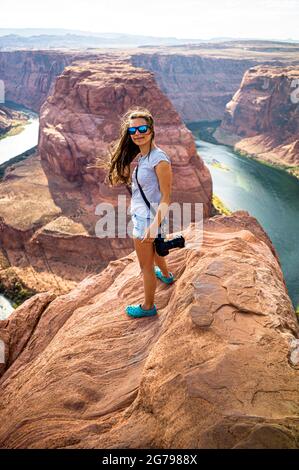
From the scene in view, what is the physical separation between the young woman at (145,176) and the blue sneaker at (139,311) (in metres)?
0.34

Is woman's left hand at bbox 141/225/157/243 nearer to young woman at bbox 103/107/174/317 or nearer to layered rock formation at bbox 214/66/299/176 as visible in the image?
young woman at bbox 103/107/174/317

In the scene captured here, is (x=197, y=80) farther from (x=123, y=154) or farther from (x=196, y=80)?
(x=123, y=154)

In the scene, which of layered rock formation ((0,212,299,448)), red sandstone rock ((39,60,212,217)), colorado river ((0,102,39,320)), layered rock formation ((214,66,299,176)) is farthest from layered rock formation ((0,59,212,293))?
layered rock formation ((214,66,299,176))

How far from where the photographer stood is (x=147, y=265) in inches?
267

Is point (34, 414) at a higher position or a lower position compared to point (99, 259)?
higher

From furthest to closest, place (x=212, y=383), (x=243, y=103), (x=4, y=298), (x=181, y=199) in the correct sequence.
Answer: (x=243, y=103)
(x=181, y=199)
(x=4, y=298)
(x=212, y=383)

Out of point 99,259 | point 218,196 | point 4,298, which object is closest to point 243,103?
point 218,196

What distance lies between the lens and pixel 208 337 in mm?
5684

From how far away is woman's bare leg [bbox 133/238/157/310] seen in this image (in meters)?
6.54

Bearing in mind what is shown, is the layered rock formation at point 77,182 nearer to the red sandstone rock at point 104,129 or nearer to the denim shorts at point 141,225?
the red sandstone rock at point 104,129

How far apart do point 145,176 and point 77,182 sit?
40698 mm

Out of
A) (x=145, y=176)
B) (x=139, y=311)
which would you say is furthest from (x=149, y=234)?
(x=139, y=311)

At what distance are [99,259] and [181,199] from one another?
11.1 metres

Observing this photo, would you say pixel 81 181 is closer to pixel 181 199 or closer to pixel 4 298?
pixel 181 199
